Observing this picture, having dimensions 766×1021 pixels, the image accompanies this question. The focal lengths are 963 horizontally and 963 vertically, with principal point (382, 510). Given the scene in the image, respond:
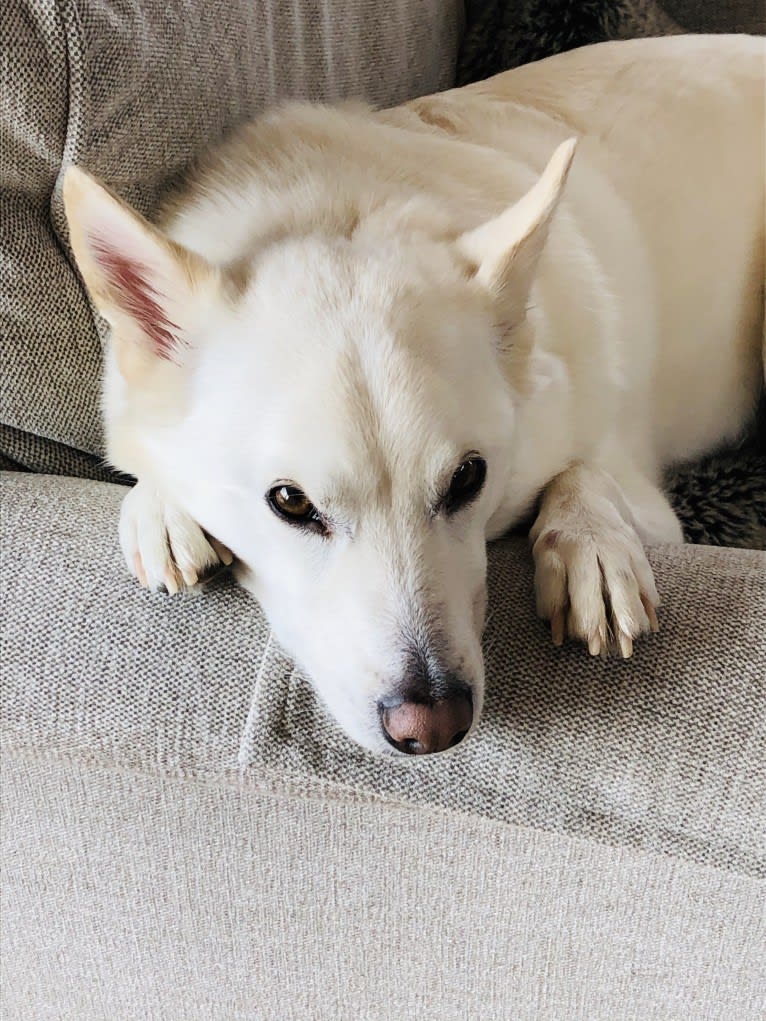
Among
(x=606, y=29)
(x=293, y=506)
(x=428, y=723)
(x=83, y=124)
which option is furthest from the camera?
(x=606, y=29)

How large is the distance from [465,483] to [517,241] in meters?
0.27

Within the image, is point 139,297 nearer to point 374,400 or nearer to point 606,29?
point 374,400

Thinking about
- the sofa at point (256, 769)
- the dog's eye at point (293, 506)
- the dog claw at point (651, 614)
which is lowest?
the sofa at point (256, 769)

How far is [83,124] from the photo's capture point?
3.85 feet

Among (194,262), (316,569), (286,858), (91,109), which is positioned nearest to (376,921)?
(286,858)

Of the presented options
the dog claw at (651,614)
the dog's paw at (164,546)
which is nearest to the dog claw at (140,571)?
the dog's paw at (164,546)

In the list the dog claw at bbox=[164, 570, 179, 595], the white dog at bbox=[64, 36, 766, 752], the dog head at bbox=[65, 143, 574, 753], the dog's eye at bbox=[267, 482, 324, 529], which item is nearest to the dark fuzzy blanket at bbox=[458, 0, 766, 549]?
the white dog at bbox=[64, 36, 766, 752]

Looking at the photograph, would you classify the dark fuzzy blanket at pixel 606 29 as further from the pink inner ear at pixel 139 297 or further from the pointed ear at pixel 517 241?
the pink inner ear at pixel 139 297

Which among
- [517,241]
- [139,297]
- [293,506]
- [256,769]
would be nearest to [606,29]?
[517,241]

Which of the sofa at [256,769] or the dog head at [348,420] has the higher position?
the dog head at [348,420]

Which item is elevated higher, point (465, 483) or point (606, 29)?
point (606, 29)

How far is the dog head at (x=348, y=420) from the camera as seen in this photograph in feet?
3.15

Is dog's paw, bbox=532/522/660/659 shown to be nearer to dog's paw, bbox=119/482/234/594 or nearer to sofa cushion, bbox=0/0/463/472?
dog's paw, bbox=119/482/234/594

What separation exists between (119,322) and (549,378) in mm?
541
